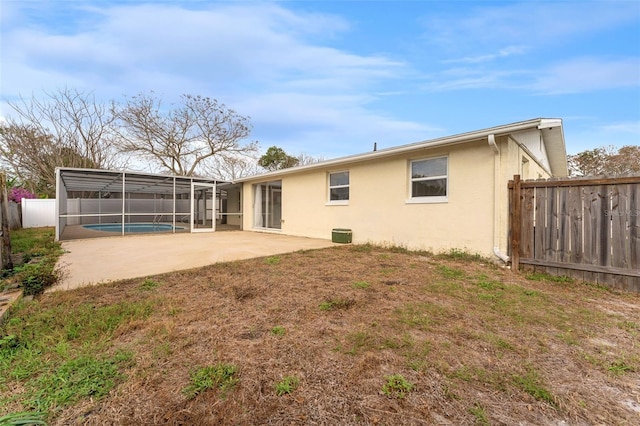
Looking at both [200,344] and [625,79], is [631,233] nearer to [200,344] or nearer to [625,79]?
[200,344]

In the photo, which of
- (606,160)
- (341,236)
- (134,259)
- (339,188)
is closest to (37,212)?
(134,259)

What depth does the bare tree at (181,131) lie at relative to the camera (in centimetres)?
1695

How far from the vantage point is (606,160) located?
17.3 metres

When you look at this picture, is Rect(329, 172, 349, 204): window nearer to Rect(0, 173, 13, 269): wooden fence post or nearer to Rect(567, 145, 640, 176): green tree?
Rect(0, 173, 13, 269): wooden fence post

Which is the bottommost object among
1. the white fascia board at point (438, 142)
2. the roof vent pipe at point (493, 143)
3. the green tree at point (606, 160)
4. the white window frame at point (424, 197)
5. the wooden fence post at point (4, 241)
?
the wooden fence post at point (4, 241)

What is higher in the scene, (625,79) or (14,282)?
(625,79)

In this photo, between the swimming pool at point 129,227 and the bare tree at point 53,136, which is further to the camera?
the swimming pool at point 129,227

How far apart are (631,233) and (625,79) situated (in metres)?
8.87

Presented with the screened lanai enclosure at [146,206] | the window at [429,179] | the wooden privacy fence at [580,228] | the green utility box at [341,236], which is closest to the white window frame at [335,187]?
the green utility box at [341,236]

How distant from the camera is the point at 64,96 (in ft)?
51.5

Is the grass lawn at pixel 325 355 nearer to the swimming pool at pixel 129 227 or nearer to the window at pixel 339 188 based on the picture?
the window at pixel 339 188

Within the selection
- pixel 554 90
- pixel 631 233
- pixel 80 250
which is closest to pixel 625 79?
pixel 554 90

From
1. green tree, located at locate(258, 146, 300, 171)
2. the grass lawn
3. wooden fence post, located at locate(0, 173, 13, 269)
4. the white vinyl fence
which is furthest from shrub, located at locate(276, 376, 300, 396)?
green tree, located at locate(258, 146, 300, 171)

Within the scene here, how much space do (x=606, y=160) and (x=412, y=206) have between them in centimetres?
1921
